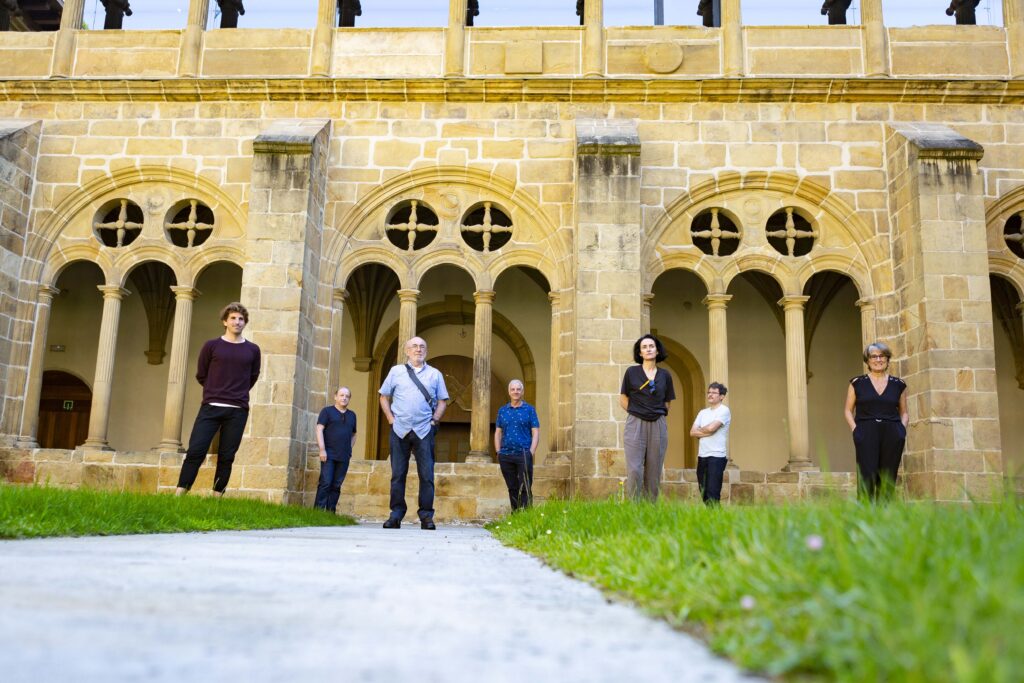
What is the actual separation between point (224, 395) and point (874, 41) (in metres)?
9.02

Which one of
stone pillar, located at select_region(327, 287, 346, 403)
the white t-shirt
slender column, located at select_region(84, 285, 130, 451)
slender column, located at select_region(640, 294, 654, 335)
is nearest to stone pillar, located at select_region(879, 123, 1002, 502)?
slender column, located at select_region(640, 294, 654, 335)

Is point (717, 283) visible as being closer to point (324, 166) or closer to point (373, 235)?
point (373, 235)

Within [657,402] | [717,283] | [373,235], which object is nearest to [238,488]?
[373,235]

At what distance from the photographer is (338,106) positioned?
36.5 feet

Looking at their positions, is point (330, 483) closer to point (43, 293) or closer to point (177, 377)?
point (177, 377)

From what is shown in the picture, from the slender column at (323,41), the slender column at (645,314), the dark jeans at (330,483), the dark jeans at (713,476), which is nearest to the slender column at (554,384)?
the slender column at (645,314)

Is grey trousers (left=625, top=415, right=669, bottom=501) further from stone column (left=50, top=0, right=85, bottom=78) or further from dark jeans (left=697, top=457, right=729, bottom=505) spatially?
stone column (left=50, top=0, right=85, bottom=78)

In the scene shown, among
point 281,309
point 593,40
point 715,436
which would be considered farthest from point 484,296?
point 715,436

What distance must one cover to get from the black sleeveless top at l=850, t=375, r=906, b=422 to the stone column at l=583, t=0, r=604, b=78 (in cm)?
610

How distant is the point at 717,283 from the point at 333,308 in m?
4.82

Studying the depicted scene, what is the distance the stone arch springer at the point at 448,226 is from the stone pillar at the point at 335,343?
177mm

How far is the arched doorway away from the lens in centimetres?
1467

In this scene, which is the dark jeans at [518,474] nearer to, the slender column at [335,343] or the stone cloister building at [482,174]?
the stone cloister building at [482,174]

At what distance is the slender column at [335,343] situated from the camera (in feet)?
34.5
